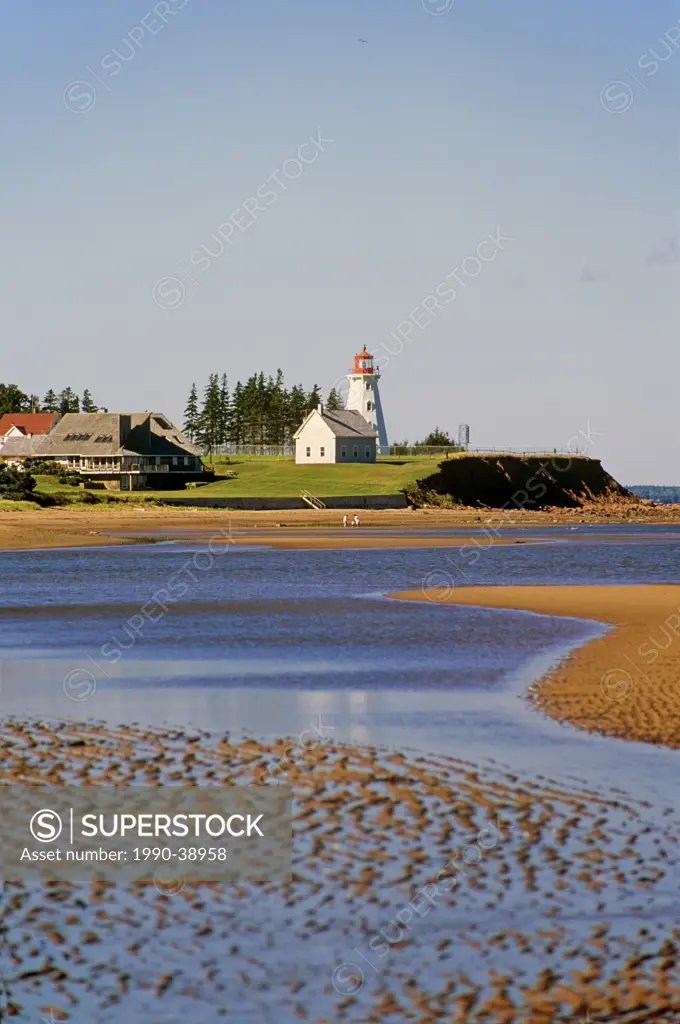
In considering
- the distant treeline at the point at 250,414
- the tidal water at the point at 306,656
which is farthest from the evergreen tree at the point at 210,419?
the tidal water at the point at 306,656

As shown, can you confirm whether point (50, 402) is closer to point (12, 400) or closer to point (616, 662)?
point (12, 400)

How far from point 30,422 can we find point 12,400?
40007 mm

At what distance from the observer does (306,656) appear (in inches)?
1048

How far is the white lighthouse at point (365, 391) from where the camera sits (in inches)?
5531

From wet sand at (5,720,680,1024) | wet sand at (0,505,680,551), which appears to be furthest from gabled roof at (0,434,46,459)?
wet sand at (5,720,680,1024)

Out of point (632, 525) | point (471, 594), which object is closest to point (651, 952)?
point (471, 594)

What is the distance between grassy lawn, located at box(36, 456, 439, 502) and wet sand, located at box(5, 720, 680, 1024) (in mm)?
91815

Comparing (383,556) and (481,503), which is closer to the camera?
(383,556)

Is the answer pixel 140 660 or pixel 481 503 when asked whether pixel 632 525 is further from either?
pixel 140 660

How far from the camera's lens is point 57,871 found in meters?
12.1

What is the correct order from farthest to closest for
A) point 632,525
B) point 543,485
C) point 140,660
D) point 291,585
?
point 543,485 → point 632,525 → point 291,585 → point 140,660

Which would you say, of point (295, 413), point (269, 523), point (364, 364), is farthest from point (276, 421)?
point (269, 523)

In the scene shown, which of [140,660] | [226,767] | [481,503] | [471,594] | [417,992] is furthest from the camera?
[481,503]

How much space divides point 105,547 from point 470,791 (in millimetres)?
51849
